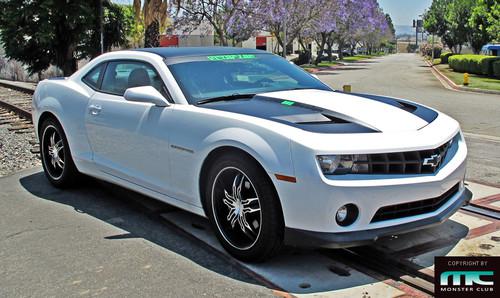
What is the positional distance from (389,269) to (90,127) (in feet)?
10.5

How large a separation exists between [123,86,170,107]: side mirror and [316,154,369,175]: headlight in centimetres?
163

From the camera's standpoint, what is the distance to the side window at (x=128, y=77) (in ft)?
16.0

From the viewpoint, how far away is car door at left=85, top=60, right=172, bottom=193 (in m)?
4.59

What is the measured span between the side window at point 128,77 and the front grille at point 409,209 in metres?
2.13

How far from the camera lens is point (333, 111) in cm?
403

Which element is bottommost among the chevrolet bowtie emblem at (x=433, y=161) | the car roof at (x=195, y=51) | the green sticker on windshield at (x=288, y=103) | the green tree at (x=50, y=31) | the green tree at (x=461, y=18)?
the chevrolet bowtie emblem at (x=433, y=161)

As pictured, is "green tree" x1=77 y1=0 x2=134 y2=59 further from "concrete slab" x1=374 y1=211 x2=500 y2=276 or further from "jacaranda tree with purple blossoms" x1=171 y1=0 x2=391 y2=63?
"concrete slab" x1=374 y1=211 x2=500 y2=276

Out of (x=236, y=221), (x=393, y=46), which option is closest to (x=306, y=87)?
(x=236, y=221)

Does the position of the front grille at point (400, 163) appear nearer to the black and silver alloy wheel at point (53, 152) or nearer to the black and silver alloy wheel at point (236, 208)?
the black and silver alloy wheel at point (236, 208)

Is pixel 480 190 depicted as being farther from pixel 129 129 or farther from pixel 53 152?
pixel 53 152

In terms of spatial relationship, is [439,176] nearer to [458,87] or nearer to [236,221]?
[236,221]

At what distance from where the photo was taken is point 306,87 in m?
5.08

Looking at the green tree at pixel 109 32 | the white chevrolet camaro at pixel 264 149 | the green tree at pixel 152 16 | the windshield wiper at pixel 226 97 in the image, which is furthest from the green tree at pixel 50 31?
the windshield wiper at pixel 226 97

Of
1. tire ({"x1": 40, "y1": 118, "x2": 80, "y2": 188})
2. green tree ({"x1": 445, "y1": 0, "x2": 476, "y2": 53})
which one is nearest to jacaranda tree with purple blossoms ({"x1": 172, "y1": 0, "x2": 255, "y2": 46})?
green tree ({"x1": 445, "y1": 0, "x2": 476, "y2": 53})
